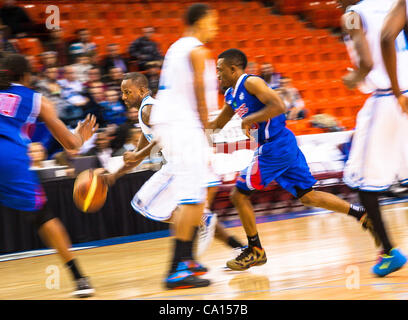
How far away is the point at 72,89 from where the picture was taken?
830 centimetres

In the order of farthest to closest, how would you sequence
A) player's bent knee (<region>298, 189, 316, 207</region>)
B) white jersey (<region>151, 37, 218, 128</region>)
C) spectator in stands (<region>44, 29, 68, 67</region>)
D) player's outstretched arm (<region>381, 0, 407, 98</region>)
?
spectator in stands (<region>44, 29, 68, 67</region>)
player's bent knee (<region>298, 189, 316, 207</region>)
white jersey (<region>151, 37, 218, 128</region>)
player's outstretched arm (<region>381, 0, 407, 98</region>)

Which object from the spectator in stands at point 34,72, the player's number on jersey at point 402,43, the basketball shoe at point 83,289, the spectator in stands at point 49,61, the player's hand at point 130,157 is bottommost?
the basketball shoe at point 83,289

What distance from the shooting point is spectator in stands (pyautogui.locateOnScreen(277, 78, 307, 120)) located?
10070 millimetres

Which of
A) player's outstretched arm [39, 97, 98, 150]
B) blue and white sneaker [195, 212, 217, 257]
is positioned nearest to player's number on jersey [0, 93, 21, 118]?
player's outstretched arm [39, 97, 98, 150]

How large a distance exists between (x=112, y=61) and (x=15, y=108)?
5.58 metres

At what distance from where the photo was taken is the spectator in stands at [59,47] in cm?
926

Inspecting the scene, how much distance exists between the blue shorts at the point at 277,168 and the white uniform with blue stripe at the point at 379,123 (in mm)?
805

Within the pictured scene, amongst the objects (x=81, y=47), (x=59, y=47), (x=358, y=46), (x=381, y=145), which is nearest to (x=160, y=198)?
(x=381, y=145)

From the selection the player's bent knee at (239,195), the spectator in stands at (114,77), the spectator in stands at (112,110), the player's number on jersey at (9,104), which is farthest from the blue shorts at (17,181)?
the spectator in stands at (114,77)

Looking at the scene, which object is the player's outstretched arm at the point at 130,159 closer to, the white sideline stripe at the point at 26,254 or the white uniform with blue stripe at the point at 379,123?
the white uniform with blue stripe at the point at 379,123

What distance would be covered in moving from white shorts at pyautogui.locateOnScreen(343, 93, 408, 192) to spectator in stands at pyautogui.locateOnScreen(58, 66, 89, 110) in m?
5.07

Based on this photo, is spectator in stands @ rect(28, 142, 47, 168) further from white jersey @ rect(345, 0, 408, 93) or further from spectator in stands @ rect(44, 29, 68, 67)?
white jersey @ rect(345, 0, 408, 93)
